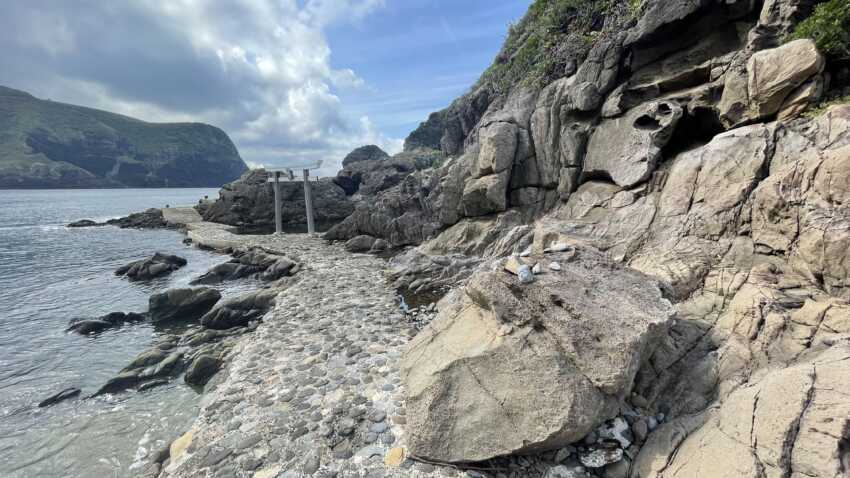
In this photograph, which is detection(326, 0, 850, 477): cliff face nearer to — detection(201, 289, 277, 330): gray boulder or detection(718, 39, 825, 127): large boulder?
→ detection(718, 39, 825, 127): large boulder

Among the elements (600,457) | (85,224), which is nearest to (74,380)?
(600,457)

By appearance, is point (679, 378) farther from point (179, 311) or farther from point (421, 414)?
point (179, 311)

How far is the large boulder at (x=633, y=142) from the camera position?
1507 centimetres

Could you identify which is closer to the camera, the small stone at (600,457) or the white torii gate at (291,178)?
the small stone at (600,457)

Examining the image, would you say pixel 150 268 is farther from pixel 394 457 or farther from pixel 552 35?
pixel 552 35

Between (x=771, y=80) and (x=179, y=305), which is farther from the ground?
(x=771, y=80)

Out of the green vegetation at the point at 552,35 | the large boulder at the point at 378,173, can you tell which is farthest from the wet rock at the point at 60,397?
the large boulder at the point at 378,173

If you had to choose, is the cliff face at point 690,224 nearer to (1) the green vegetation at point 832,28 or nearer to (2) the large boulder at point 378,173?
(1) the green vegetation at point 832,28

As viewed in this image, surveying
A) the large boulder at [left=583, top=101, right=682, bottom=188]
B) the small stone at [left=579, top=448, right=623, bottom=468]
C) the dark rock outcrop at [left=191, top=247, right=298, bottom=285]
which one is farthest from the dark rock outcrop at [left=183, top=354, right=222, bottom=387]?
the large boulder at [left=583, top=101, right=682, bottom=188]

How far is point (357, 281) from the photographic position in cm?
2048

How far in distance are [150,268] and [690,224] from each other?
34198 millimetres

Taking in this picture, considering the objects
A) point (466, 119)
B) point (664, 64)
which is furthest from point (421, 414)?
point (466, 119)

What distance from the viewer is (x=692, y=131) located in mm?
15500

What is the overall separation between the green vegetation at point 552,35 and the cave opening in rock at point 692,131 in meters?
7.90
